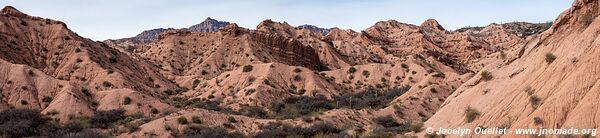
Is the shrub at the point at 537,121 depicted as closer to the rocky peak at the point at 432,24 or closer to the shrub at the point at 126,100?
the shrub at the point at 126,100

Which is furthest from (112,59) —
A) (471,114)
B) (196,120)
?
(471,114)

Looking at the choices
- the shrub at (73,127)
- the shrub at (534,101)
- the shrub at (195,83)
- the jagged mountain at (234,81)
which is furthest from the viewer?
the shrub at (195,83)

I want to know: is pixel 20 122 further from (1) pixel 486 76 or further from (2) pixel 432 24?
(2) pixel 432 24

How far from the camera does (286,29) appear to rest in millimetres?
112062

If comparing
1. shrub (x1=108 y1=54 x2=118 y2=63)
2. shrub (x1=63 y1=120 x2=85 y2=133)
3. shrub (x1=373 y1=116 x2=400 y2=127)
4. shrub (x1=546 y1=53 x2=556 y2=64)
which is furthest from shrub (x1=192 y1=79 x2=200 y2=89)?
shrub (x1=546 y1=53 x2=556 y2=64)

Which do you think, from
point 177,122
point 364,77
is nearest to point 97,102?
point 177,122

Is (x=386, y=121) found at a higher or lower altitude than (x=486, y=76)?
lower

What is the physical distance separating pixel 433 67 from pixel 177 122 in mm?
52955

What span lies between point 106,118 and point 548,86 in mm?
31003

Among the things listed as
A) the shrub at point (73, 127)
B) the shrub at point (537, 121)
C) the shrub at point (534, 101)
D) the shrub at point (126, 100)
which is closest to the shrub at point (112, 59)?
the shrub at point (126, 100)

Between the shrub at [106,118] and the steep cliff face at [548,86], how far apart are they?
24072 millimetres

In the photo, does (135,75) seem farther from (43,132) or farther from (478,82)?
(478,82)

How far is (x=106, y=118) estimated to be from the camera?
42.0 meters

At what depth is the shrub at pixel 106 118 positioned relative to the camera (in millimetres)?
41062
